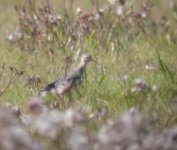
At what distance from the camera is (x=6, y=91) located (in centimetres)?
539

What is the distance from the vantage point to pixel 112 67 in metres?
6.08

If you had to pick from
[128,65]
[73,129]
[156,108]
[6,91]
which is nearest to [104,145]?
[73,129]

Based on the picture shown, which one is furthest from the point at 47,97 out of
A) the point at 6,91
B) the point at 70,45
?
the point at 70,45

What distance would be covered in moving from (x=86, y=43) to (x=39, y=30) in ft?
2.02

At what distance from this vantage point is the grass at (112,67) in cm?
488

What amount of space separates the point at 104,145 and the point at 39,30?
3890 mm

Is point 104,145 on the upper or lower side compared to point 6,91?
upper

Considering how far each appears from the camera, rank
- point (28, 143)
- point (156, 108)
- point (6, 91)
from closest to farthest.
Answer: point (28, 143) → point (156, 108) → point (6, 91)

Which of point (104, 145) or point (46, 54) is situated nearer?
point (104, 145)

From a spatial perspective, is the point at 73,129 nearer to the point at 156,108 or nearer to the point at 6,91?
the point at 156,108

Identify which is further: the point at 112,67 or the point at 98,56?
the point at 98,56

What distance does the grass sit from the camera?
488 cm

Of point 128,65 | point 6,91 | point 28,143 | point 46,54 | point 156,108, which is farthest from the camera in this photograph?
point 46,54

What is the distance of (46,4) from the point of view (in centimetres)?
677
